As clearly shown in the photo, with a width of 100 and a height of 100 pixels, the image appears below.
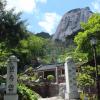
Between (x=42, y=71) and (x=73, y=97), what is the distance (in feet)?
83.6

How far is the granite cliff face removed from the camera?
252 ft

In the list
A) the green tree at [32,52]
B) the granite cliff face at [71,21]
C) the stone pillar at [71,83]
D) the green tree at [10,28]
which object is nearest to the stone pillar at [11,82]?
the stone pillar at [71,83]

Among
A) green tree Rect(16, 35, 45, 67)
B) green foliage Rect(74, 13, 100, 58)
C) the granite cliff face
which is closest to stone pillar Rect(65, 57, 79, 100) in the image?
green foliage Rect(74, 13, 100, 58)

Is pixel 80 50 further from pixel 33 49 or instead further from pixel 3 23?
pixel 33 49

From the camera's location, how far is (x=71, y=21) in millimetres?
80938

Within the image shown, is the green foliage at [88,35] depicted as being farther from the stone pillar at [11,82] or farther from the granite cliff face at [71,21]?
the granite cliff face at [71,21]

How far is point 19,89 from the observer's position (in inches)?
725

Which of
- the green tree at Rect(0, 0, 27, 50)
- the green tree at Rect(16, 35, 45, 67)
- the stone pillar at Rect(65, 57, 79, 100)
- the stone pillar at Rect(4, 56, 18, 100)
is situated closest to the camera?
the stone pillar at Rect(4, 56, 18, 100)

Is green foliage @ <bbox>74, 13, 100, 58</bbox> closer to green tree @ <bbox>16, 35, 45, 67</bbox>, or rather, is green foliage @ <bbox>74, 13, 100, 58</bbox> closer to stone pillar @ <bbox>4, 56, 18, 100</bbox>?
stone pillar @ <bbox>4, 56, 18, 100</bbox>

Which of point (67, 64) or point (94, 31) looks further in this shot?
point (94, 31)

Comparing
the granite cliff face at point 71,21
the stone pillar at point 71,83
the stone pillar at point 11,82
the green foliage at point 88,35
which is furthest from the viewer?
the granite cliff face at point 71,21

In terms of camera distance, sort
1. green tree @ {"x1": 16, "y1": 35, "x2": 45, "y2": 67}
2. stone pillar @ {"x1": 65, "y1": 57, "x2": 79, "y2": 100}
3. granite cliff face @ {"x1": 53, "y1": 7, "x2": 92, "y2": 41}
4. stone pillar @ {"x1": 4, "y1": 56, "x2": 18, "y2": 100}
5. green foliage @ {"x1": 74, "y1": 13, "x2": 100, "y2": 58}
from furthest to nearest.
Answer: granite cliff face @ {"x1": 53, "y1": 7, "x2": 92, "y2": 41}, green tree @ {"x1": 16, "y1": 35, "x2": 45, "y2": 67}, green foliage @ {"x1": 74, "y1": 13, "x2": 100, "y2": 58}, stone pillar @ {"x1": 65, "y1": 57, "x2": 79, "y2": 100}, stone pillar @ {"x1": 4, "y1": 56, "x2": 18, "y2": 100}

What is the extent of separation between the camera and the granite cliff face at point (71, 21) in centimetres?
7694

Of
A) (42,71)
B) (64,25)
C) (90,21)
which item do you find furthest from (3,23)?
(64,25)
